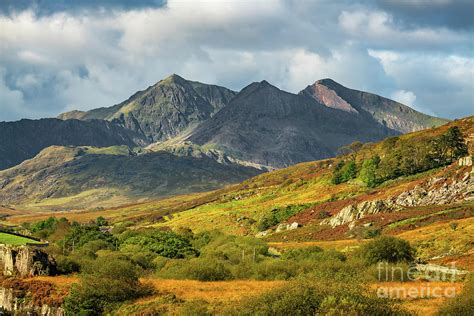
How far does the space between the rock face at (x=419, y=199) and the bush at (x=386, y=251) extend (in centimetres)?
4518

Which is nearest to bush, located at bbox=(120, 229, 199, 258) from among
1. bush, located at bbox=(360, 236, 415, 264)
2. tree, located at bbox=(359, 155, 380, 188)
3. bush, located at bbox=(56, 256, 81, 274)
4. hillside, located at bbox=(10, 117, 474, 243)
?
bush, located at bbox=(56, 256, 81, 274)

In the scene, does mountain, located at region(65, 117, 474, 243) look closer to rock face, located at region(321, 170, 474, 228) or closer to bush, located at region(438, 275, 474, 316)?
rock face, located at region(321, 170, 474, 228)

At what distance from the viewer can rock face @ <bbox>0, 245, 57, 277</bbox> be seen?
202ft

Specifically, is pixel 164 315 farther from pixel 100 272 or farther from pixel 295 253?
pixel 295 253

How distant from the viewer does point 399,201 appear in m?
114

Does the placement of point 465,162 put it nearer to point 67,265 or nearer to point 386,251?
point 386,251

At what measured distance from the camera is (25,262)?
6206cm

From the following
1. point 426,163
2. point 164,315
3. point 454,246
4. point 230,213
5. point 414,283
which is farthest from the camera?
point 230,213

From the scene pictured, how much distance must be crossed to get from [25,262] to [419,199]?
263 ft

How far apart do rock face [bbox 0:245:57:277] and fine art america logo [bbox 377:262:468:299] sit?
37.8 m

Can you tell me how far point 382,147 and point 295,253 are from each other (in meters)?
131

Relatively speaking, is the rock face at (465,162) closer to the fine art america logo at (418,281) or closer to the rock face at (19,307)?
the fine art america logo at (418,281)

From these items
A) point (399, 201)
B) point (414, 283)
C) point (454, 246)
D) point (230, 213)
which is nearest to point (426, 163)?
point (399, 201)

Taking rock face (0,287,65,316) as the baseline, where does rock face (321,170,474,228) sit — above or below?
above
